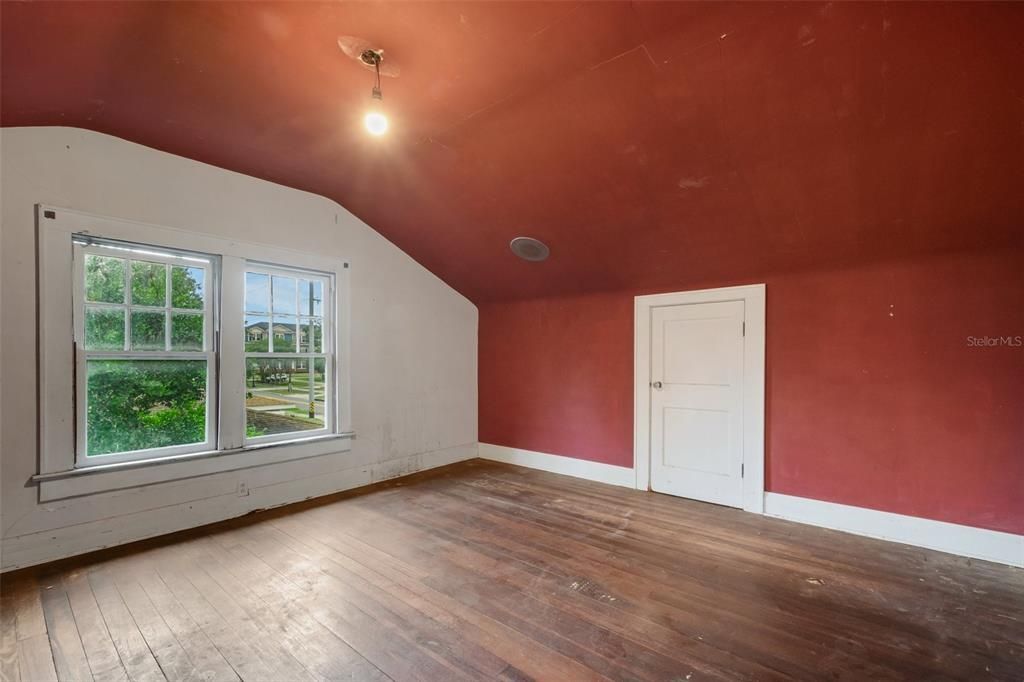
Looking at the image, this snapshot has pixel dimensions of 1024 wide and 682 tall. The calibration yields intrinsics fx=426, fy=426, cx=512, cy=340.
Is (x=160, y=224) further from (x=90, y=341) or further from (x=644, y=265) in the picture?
(x=644, y=265)

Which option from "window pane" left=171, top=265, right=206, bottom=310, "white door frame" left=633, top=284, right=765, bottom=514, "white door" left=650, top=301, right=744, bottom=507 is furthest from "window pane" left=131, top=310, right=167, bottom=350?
"white door frame" left=633, top=284, right=765, bottom=514

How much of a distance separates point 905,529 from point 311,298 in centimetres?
491

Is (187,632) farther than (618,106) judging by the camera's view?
No

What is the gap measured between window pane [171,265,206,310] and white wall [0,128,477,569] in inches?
12.4

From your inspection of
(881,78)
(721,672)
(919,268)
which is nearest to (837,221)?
(919,268)

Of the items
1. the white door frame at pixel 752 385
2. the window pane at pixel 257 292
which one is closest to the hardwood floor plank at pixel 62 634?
the window pane at pixel 257 292

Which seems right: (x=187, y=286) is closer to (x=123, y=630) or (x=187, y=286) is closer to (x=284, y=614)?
(x=123, y=630)

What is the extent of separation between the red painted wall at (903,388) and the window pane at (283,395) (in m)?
3.91

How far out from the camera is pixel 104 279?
2850 millimetres

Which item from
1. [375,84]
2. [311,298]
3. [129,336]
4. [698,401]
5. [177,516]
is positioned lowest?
[177,516]

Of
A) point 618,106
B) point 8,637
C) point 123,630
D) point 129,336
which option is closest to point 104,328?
point 129,336

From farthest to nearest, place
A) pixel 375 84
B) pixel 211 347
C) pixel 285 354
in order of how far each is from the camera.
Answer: pixel 285 354 < pixel 211 347 < pixel 375 84

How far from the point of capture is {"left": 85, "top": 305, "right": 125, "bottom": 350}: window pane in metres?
2.77

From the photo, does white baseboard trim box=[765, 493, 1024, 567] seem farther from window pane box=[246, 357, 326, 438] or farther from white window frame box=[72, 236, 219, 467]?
white window frame box=[72, 236, 219, 467]
